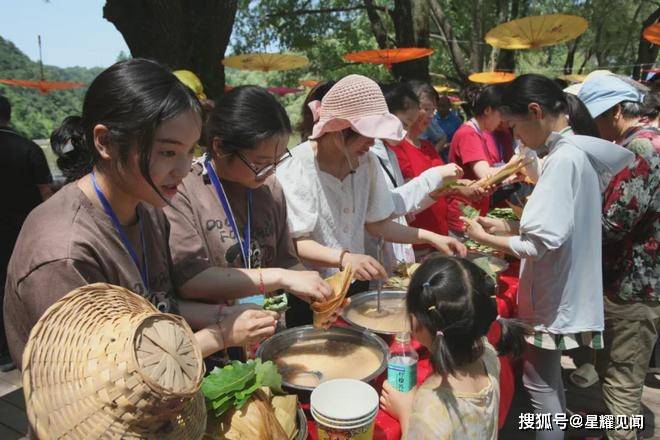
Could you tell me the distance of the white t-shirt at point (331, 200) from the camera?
204 centimetres

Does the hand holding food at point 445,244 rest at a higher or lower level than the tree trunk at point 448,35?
lower

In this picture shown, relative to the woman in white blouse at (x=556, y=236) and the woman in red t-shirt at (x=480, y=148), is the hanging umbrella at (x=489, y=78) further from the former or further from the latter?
the woman in white blouse at (x=556, y=236)

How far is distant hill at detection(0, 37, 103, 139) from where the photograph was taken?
25.2 meters

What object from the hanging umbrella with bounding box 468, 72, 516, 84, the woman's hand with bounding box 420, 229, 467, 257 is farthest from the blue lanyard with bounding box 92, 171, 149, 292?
the hanging umbrella with bounding box 468, 72, 516, 84

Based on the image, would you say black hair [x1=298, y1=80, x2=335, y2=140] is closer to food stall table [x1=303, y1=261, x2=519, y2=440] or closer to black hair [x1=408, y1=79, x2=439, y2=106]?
black hair [x1=408, y1=79, x2=439, y2=106]

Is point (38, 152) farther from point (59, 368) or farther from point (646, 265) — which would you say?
point (646, 265)

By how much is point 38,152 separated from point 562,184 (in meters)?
3.60

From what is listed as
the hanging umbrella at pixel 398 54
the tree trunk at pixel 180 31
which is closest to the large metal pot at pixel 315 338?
the tree trunk at pixel 180 31

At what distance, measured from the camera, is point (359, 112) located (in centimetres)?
196

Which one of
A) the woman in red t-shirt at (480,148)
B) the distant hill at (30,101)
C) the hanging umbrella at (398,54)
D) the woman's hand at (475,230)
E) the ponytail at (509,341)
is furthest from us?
the distant hill at (30,101)

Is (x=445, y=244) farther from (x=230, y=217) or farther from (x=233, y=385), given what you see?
(x=233, y=385)

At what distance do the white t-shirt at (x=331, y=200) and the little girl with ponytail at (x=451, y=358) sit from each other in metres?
0.75

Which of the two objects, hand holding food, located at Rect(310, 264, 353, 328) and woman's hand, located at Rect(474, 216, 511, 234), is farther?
woman's hand, located at Rect(474, 216, 511, 234)

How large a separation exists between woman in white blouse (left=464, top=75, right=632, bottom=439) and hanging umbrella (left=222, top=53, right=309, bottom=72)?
8.38 m
